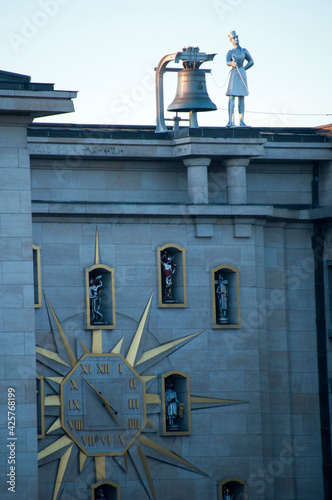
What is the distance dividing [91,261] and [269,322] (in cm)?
782

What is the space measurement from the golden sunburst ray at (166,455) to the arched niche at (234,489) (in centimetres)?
103

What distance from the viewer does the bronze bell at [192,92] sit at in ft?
192

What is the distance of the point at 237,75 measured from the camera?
59.9 m

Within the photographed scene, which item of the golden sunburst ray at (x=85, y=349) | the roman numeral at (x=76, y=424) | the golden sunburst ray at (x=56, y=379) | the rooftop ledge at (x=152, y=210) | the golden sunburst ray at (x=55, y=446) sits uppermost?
the rooftop ledge at (x=152, y=210)

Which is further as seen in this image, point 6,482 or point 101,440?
point 101,440

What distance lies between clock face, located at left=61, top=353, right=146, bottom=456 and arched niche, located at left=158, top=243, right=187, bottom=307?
3.13 meters

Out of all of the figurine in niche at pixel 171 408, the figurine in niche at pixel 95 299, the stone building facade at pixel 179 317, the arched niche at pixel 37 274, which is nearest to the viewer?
the arched niche at pixel 37 274

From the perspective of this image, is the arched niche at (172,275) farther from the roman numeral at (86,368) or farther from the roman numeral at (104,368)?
the roman numeral at (86,368)

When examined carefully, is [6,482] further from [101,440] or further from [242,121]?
[242,121]

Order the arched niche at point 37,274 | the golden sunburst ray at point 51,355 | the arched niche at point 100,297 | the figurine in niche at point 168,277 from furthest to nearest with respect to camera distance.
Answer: the figurine in niche at point 168,277 < the arched niche at point 100,297 < the arched niche at point 37,274 < the golden sunburst ray at point 51,355

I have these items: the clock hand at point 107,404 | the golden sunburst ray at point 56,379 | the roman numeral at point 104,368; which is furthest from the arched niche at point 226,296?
the golden sunburst ray at point 56,379

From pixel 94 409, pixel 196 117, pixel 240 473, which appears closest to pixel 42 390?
pixel 94 409

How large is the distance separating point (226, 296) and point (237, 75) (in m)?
8.74

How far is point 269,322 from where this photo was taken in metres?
59.8
